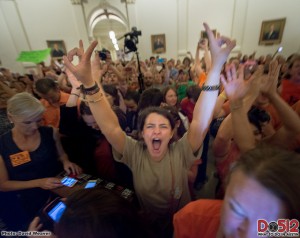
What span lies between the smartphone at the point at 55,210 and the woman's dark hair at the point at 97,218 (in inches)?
12.2

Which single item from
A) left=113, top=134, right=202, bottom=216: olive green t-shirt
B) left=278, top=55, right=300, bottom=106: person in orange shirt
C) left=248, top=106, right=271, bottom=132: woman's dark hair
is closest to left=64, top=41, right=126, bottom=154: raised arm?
left=113, top=134, right=202, bottom=216: olive green t-shirt

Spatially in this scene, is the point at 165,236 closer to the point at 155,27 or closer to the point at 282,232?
the point at 282,232

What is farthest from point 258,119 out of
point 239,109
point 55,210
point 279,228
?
point 55,210

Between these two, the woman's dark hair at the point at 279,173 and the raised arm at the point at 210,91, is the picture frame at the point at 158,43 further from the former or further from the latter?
the woman's dark hair at the point at 279,173

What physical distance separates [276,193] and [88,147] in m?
1.32

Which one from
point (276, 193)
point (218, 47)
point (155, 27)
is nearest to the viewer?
point (276, 193)

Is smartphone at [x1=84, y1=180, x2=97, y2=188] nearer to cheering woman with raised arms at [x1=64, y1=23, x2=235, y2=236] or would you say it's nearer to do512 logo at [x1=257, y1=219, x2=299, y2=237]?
cheering woman with raised arms at [x1=64, y1=23, x2=235, y2=236]

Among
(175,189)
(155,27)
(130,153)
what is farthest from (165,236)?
(155,27)

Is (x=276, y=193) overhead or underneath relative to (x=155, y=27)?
underneath

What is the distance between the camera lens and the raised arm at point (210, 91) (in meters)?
0.89

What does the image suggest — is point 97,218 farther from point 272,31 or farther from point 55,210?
point 272,31

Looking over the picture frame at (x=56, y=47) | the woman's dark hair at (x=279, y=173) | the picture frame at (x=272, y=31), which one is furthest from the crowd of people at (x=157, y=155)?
the picture frame at (x=56, y=47)

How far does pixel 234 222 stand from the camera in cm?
52

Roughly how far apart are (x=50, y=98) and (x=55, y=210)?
1364 mm
